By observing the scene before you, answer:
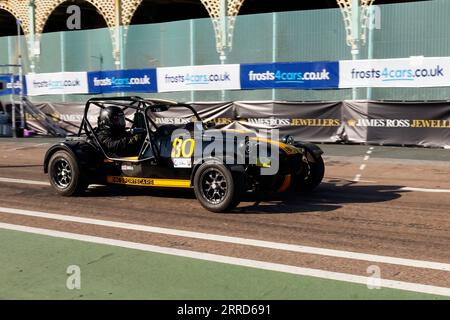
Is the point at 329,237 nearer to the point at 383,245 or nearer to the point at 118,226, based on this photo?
the point at 383,245

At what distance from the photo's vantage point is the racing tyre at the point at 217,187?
24.2 ft

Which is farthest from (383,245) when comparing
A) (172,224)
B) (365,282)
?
(172,224)

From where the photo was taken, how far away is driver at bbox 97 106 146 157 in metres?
8.88

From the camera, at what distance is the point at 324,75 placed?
17.7m

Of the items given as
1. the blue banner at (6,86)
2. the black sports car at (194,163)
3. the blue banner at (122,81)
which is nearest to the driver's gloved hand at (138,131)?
the black sports car at (194,163)

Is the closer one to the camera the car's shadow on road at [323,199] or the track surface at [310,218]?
the track surface at [310,218]

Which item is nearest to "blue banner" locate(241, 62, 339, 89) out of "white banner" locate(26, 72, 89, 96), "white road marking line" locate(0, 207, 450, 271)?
"white banner" locate(26, 72, 89, 96)

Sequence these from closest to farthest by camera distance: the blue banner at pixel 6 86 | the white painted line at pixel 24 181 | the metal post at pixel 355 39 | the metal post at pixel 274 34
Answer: the white painted line at pixel 24 181 < the metal post at pixel 355 39 < the metal post at pixel 274 34 < the blue banner at pixel 6 86

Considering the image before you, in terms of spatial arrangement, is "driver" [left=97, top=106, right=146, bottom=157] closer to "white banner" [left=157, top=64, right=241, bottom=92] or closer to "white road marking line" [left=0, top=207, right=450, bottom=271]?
"white road marking line" [left=0, top=207, right=450, bottom=271]

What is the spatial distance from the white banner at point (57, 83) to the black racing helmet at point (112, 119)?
14377 mm

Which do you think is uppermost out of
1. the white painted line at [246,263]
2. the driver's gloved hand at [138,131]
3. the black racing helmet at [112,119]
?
the black racing helmet at [112,119]

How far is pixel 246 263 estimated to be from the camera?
17.9 feet

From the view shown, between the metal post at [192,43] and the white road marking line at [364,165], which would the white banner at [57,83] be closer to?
the metal post at [192,43]

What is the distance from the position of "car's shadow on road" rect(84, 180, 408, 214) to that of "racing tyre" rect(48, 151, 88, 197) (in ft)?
1.15
